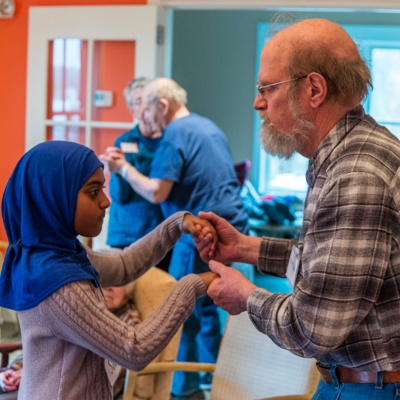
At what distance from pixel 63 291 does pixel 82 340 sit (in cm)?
12

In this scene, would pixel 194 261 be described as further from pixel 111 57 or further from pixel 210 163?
pixel 111 57

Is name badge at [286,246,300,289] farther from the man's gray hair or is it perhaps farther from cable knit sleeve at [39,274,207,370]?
the man's gray hair

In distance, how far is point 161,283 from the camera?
3.25 meters

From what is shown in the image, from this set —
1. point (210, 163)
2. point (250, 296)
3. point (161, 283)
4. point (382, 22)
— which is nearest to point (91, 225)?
point (250, 296)

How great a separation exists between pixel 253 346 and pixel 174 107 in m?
1.69

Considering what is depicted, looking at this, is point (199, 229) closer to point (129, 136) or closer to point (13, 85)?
point (129, 136)

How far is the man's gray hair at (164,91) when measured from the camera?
410 cm

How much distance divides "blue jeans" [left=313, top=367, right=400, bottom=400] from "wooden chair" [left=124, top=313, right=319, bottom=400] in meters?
0.88

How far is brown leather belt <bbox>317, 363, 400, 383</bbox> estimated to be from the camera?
1.65 m

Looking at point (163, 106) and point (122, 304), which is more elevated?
point (163, 106)

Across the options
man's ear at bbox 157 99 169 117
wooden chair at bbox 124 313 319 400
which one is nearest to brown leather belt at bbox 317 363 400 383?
wooden chair at bbox 124 313 319 400

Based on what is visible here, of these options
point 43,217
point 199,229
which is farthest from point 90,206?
point 199,229

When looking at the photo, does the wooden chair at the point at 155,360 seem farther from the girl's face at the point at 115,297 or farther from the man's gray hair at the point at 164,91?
the man's gray hair at the point at 164,91

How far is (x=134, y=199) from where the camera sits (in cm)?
416
